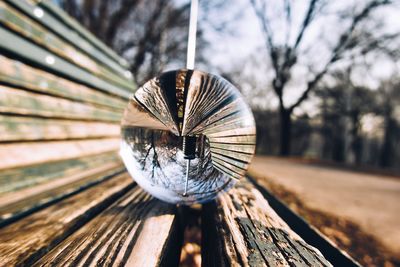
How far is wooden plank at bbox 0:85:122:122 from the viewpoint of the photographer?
4.41 feet

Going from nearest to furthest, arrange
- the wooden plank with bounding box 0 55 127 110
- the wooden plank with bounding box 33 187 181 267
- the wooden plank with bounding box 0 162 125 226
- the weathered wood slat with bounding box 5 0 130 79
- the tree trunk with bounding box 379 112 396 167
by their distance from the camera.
→ the wooden plank with bounding box 33 187 181 267 → the wooden plank with bounding box 0 162 125 226 → the wooden plank with bounding box 0 55 127 110 → the weathered wood slat with bounding box 5 0 130 79 → the tree trunk with bounding box 379 112 396 167

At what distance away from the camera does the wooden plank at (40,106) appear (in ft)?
4.41

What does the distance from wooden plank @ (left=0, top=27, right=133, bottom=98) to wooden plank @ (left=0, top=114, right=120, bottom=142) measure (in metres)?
0.39

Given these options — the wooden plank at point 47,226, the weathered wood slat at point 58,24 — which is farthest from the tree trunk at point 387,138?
the wooden plank at point 47,226

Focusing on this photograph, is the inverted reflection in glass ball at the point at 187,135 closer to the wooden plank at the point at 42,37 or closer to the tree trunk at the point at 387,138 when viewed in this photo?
the wooden plank at the point at 42,37

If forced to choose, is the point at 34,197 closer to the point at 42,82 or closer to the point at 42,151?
the point at 42,151

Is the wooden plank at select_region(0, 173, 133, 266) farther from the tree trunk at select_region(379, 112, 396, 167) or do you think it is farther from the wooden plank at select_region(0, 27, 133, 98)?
the tree trunk at select_region(379, 112, 396, 167)

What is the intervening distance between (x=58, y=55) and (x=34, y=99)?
57 centimetres

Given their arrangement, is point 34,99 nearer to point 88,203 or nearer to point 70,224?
point 88,203

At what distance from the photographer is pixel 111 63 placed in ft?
11.7

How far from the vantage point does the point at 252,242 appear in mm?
719

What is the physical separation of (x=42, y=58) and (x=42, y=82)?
0.56 ft

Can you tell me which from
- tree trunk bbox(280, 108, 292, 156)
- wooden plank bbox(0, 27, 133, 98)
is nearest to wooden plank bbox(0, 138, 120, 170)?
wooden plank bbox(0, 27, 133, 98)

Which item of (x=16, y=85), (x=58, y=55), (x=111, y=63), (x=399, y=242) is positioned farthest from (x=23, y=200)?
(x=399, y=242)
